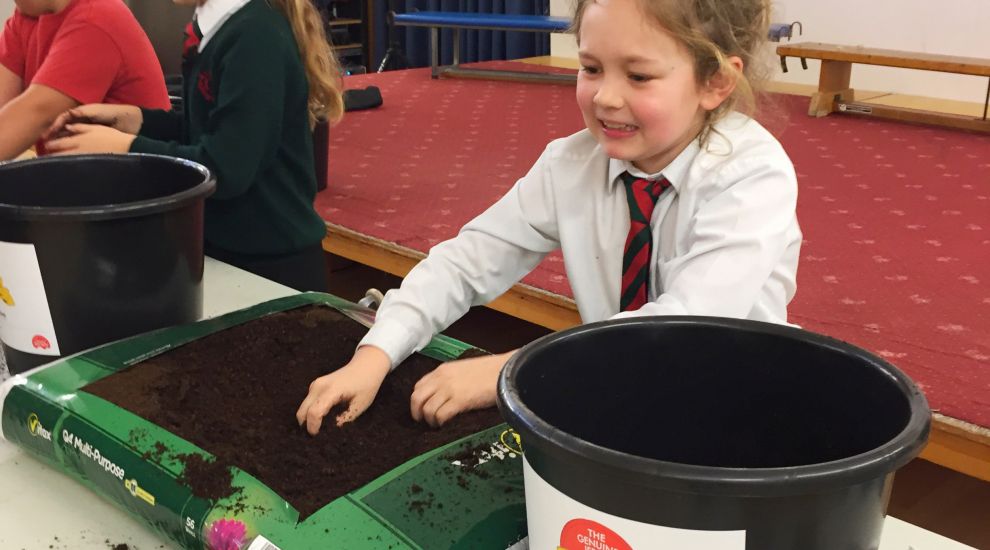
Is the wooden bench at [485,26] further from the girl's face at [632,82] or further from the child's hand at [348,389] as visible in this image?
the child's hand at [348,389]

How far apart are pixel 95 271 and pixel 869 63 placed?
2.86m

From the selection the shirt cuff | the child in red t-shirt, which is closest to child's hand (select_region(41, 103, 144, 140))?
the child in red t-shirt

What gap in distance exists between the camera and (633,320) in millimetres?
564

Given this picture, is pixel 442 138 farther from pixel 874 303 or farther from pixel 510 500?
pixel 510 500

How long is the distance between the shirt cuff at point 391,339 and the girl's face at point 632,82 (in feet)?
0.79

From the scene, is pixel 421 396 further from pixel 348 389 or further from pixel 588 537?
pixel 588 537

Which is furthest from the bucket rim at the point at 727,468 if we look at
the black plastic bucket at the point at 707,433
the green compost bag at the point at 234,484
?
the green compost bag at the point at 234,484

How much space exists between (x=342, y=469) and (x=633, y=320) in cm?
23

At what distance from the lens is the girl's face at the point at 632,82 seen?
0.82 meters

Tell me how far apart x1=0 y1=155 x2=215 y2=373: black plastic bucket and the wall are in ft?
9.14

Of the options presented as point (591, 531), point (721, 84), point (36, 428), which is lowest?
point (36, 428)

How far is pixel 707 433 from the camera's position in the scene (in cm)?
61

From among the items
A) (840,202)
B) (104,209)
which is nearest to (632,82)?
(104,209)

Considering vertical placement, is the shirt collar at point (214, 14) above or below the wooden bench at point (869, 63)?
above
